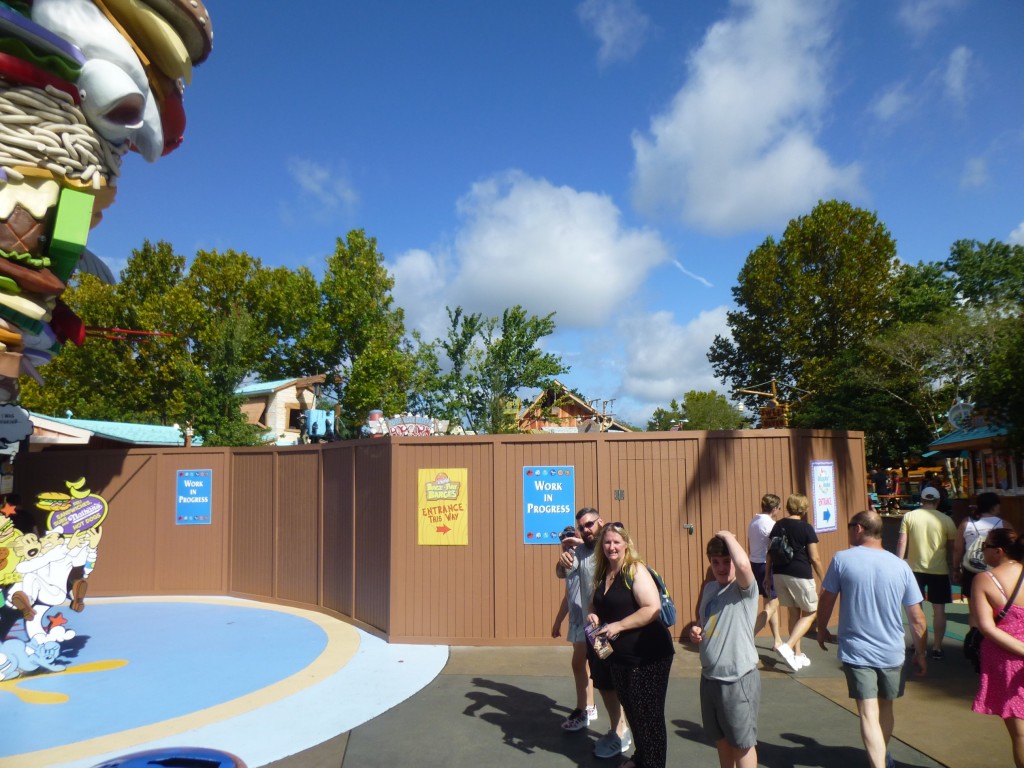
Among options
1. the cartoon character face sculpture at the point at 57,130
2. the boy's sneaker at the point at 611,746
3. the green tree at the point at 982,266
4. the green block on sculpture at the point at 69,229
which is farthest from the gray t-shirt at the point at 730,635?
the green tree at the point at 982,266

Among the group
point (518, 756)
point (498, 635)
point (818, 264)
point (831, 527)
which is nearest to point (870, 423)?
point (818, 264)

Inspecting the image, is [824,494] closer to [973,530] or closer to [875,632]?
[973,530]

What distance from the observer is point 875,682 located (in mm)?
4309

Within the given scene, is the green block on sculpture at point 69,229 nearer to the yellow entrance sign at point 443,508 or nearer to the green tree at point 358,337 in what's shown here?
the yellow entrance sign at point 443,508

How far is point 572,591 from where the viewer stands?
218 inches

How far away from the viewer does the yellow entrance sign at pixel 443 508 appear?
8.27 meters

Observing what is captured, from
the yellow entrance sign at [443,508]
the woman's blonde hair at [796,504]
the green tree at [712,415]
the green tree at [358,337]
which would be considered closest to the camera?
the woman's blonde hair at [796,504]

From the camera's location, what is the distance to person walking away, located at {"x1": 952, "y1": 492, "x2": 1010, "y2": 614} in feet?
23.2

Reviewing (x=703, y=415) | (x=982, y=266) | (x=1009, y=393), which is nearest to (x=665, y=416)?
(x=703, y=415)

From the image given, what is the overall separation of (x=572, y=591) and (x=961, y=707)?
3.20 metres

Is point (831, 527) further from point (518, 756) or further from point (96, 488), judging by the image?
point (96, 488)

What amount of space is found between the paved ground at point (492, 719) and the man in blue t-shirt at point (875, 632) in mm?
632

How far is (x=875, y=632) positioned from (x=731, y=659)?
1019 millimetres

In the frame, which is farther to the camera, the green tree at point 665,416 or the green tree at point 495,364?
the green tree at point 665,416
